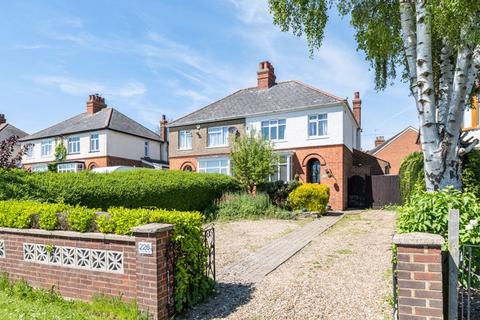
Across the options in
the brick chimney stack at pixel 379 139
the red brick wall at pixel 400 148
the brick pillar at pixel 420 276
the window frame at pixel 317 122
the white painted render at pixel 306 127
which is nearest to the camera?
the brick pillar at pixel 420 276

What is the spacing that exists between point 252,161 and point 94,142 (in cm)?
1993

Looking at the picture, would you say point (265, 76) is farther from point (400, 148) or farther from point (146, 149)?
point (400, 148)

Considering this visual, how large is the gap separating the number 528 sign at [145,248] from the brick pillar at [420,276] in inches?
120

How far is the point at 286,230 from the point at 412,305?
8824mm

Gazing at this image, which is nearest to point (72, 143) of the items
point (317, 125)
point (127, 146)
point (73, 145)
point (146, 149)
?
point (73, 145)

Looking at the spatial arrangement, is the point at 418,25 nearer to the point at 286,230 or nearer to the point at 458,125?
the point at 458,125

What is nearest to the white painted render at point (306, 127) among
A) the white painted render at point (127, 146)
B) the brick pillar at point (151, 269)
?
the white painted render at point (127, 146)

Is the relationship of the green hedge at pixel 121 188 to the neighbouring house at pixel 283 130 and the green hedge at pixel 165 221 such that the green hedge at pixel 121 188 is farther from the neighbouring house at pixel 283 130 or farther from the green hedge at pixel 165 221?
the neighbouring house at pixel 283 130

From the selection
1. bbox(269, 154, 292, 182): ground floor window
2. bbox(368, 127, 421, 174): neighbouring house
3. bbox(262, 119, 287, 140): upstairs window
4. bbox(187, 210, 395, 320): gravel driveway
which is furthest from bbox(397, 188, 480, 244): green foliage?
bbox(368, 127, 421, 174): neighbouring house

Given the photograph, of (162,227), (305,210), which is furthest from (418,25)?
(305,210)

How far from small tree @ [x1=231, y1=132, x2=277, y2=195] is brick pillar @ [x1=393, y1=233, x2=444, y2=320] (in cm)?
1489

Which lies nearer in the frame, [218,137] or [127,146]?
[218,137]

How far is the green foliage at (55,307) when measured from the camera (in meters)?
4.63

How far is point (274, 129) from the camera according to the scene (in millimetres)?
23984
